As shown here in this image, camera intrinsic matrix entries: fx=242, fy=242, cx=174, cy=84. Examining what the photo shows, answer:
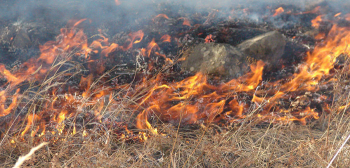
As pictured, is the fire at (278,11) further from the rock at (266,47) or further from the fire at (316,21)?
the rock at (266,47)

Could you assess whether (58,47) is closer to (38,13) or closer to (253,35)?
(38,13)

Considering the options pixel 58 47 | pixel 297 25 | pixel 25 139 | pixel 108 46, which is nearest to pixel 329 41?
pixel 297 25

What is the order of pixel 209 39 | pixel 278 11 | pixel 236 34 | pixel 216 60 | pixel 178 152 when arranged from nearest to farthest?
pixel 178 152, pixel 216 60, pixel 209 39, pixel 236 34, pixel 278 11

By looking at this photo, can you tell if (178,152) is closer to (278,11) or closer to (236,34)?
(236,34)

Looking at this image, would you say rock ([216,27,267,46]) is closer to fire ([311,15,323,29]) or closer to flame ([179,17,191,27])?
flame ([179,17,191,27])

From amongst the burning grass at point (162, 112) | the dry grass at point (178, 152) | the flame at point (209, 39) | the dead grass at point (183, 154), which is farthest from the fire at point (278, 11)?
the dead grass at point (183, 154)

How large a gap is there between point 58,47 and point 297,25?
3.90 m

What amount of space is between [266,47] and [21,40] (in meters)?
3.36

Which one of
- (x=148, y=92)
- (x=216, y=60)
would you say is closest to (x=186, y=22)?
(x=216, y=60)

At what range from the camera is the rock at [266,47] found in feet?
10.9

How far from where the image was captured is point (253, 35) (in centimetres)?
369

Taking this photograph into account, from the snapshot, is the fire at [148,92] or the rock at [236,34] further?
the rock at [236,34]

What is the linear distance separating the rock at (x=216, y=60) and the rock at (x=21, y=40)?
2134 mm

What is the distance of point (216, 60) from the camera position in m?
3.15
